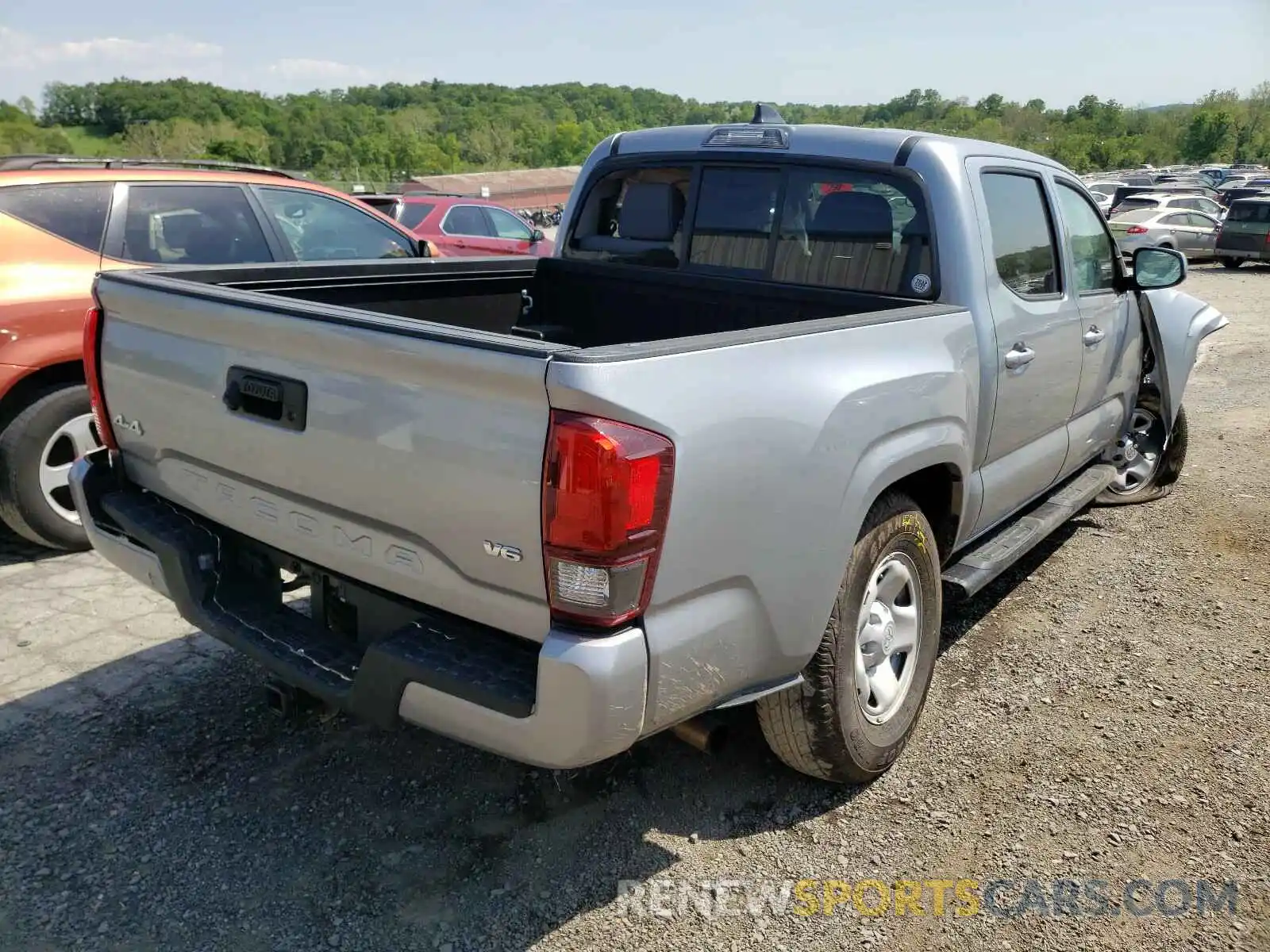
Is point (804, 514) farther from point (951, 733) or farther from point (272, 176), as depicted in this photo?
point (272, 176)

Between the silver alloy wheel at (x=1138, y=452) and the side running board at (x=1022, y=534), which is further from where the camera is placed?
the silver alloy wheel at (x=1138, y=452)

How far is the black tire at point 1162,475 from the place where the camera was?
5715mm

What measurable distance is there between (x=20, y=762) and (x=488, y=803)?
5.01ft

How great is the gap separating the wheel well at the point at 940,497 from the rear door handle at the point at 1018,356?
0.55 metres

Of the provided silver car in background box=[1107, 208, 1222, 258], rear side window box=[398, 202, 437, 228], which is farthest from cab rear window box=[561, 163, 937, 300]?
silver car in background box=[1107, 208, 1222, 258]

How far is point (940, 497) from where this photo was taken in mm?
3281

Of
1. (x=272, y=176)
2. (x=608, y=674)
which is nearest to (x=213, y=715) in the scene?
(x=608, y=674)

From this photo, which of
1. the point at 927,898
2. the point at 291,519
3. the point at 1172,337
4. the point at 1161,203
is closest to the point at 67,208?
the point at 291,519

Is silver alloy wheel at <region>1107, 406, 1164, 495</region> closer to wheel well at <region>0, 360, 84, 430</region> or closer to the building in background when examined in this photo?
wheel well at <region>0, 360, 84, 430</region>

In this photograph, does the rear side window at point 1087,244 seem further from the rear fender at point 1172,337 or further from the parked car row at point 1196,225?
the parked car row at point 1196,225

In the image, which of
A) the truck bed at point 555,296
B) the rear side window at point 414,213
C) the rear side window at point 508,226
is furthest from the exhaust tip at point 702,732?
the rear side window at point 508,226

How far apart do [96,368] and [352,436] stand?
1295 mm

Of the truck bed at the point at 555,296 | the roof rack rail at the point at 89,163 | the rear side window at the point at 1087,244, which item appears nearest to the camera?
the truck bed at the point at 555,296

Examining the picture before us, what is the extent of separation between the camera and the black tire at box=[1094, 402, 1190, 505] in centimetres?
571
